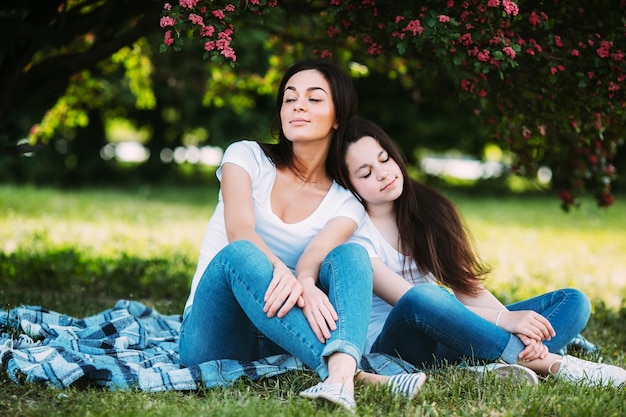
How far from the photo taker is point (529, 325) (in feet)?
10.1

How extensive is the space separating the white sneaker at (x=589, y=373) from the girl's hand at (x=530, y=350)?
4.0 inches

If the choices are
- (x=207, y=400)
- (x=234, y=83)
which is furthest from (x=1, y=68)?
(x=207, y=400)

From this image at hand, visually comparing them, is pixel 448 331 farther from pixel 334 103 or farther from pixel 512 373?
pixel 334 103

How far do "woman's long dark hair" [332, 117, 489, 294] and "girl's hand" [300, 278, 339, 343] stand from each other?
783mm

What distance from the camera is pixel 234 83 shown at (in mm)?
6719

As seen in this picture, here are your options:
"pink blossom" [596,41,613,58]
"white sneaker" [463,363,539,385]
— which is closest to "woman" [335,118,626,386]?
"white sneaker" [463,363,539,385]

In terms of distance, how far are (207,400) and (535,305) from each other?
5.33 ft

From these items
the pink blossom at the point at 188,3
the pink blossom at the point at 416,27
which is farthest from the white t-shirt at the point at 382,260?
the pink blossom at the point at 188,3

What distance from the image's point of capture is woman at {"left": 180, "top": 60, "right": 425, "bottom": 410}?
9.05ft

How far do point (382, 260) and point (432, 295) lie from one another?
0.46 metres

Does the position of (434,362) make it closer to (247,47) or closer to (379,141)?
(379,141)

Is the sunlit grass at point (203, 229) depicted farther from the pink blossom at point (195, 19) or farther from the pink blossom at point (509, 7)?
the pink blossom at point (195, 19)

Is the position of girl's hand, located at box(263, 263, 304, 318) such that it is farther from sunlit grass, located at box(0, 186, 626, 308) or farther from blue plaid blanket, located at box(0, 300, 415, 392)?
sunlit grass, located at box(0, 186, 626, 308)

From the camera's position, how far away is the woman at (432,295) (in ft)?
10.0
